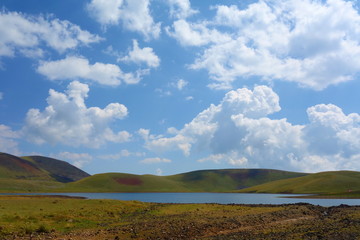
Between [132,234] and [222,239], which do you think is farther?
[132,234]

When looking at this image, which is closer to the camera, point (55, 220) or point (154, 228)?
point (154, 228)

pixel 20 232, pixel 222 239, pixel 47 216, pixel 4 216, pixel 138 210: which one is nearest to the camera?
pixel 222 239

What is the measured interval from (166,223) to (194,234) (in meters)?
5.89

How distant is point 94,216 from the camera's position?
140ft

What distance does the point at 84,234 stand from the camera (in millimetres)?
29812

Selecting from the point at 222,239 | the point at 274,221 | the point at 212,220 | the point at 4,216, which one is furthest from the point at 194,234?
the point at 4,216

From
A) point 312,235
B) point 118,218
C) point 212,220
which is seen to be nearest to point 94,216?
point 118,218

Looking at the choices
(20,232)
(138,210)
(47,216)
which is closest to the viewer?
(20,232)

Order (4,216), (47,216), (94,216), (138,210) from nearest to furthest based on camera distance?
1. (4,216)
2. (47,216)
3. (94,216)
4. (138,210)

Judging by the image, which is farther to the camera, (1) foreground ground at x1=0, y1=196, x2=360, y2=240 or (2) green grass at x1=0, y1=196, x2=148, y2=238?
(2) green grass at x1=0, y1=196, x2=148, y2=238

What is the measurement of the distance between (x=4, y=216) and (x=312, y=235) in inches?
1327

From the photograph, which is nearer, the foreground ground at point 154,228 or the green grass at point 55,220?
the foreground ground at point 154,228

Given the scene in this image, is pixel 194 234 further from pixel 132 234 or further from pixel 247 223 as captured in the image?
pixel 247 223

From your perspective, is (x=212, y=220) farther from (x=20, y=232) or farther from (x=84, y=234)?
(x=20, y=232)
